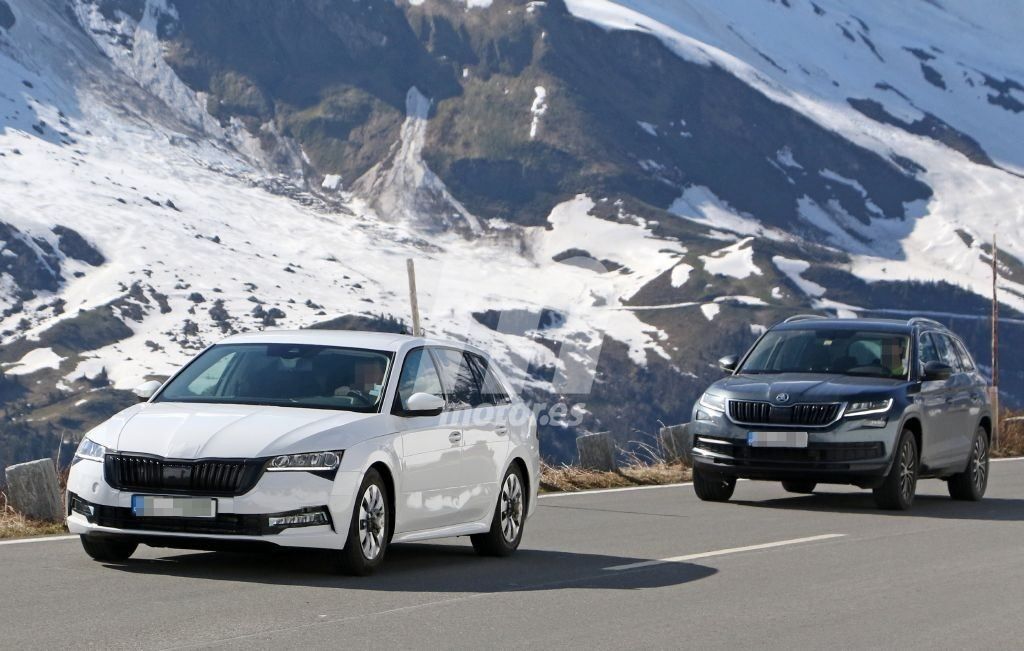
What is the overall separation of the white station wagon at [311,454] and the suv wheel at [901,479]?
491 cm

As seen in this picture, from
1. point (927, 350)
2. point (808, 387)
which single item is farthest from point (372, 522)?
point (927, 350)

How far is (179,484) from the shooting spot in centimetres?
920

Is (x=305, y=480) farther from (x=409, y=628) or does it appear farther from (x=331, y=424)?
(x=409, y=628)

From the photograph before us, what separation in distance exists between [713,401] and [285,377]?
641 centimetres

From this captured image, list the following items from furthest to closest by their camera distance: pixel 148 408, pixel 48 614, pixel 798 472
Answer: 1. pixel 798 472
2. pixel 148 408
3. pixel 48 614

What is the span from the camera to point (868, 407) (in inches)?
610

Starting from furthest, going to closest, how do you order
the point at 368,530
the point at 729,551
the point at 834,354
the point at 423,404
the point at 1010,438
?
1. the point at 1010,438
2. the point at 834,354
3. the point at 729,551
4. the point at 423,404
5. the point at 368,530

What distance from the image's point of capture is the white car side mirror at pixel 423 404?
33.2 feet

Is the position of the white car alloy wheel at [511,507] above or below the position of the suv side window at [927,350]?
below

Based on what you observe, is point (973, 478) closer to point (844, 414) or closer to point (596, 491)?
point (844, 414)

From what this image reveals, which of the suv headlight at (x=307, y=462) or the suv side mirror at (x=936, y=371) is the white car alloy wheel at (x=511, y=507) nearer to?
the suv headlight at (x=307, y=462)

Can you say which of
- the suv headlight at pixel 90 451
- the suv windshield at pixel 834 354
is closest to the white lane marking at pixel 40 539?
the suv headlight at pixel 90 451

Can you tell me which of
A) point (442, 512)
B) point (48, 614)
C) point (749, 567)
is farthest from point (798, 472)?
point (48, 614)

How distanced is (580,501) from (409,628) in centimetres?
886
